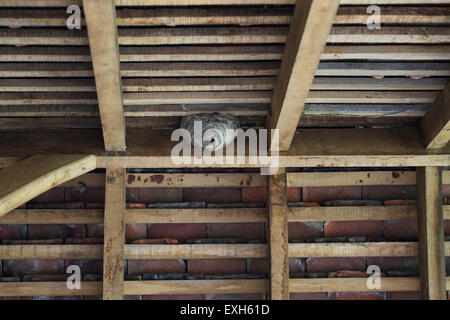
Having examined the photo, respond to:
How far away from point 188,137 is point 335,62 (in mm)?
1066

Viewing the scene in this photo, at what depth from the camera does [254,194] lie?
156 inches

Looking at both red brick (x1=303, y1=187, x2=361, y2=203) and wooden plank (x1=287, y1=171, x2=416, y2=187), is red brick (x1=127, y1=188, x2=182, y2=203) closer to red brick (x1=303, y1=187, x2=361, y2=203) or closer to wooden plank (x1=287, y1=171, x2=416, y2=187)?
wooden plank (x1=287, y1=171, x2=416, y2=187)

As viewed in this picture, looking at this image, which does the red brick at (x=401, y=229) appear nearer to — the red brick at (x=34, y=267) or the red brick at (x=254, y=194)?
the red brick at (x=254, y=194)

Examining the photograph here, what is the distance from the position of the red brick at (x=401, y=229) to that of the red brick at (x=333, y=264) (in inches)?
12.0

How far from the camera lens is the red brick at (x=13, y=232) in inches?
153

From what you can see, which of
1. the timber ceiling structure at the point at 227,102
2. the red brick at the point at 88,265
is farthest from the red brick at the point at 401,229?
the red brick at the point at 88,265

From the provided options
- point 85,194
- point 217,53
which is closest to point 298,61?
point 217,53

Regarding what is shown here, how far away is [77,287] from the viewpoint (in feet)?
12.7

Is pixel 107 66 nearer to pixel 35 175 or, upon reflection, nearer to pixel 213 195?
pixel 35 175

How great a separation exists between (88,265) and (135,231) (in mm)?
454

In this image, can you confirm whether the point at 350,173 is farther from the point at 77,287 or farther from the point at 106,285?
the point at 77,287

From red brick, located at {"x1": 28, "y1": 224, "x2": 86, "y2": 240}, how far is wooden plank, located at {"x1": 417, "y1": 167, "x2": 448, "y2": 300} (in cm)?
258

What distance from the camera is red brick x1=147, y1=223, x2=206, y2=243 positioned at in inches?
156
